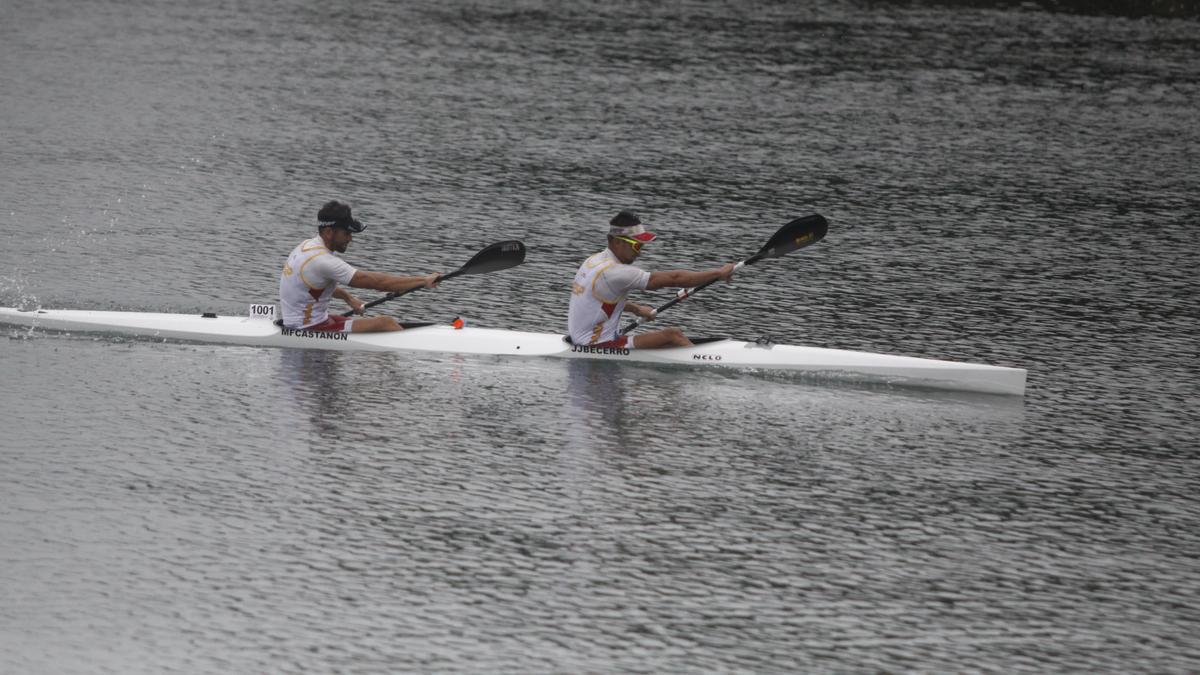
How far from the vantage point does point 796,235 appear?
2053 centimetres

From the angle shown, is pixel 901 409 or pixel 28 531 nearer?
pixel 28 531

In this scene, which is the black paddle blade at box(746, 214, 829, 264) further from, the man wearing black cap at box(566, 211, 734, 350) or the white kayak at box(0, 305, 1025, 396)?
the white kayak at box(0, 305, 1025, 396)

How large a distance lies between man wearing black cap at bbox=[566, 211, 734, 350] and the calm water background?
390 mm

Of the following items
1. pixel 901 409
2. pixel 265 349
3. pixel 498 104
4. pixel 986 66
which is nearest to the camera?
pixel 901 409

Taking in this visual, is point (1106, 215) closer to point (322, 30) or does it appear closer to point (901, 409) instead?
point (901, 409)

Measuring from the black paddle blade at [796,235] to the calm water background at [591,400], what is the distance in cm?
107

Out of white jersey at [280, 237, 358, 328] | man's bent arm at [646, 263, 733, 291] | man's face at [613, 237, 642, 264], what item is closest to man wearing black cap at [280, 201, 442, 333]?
white jersey at [280, 237, 358, 328]

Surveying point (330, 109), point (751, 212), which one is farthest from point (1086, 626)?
point (330, 109)

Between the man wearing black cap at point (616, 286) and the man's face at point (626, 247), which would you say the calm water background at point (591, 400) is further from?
the man's face at point (626, 247)

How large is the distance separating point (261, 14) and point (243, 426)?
102ft

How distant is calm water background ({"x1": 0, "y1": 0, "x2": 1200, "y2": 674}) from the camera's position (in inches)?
491

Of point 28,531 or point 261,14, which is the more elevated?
point 261,14

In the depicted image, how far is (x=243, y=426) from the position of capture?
1638 centimetres

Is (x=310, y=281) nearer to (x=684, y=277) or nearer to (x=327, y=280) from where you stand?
(x=327, y=280)
